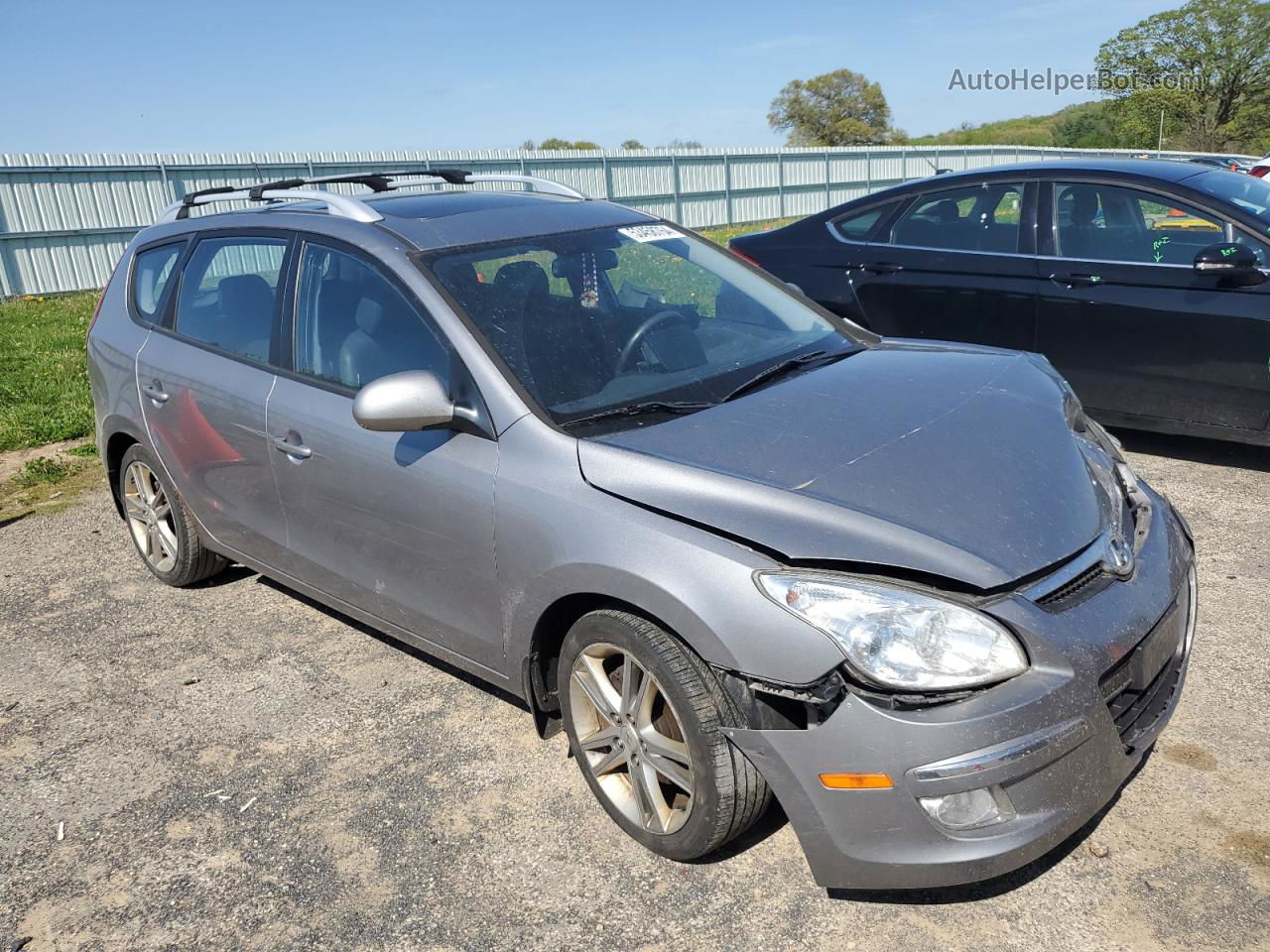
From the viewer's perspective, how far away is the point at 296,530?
387 cm

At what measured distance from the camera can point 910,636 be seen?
2354 millimetres

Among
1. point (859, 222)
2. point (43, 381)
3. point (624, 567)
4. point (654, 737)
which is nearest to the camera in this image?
point (624, 567)

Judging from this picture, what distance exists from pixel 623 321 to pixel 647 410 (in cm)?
50

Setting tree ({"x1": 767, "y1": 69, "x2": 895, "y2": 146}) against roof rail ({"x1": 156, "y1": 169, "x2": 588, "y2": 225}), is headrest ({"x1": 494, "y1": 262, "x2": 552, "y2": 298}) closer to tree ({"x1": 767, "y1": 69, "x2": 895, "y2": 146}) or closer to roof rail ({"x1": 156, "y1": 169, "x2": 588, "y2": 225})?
roof rail ({"x1": 156, "y1": 169, "x2": 588, "y2": 225})

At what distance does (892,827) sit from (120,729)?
2836 millimetres

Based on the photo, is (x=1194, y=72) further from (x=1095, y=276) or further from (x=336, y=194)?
(x=336, y=194)

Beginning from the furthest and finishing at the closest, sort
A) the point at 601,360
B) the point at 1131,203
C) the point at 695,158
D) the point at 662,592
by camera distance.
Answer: the point at 695,158, the point at 1131,203, the point at 601,360, the point at 662,592

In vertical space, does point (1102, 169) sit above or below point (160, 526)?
above

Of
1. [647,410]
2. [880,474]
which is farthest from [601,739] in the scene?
[880,474]

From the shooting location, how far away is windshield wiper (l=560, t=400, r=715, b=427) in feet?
10.0

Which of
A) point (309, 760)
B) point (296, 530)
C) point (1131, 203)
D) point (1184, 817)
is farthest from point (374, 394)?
point (1131, 203)

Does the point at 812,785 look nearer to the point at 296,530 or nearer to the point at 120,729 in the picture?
the point at 296,530

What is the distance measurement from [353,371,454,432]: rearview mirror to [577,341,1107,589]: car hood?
1.52ft

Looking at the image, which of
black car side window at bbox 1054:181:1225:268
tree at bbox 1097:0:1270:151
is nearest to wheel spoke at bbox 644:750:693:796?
black car side window at bbox 1054:181:1225:268
